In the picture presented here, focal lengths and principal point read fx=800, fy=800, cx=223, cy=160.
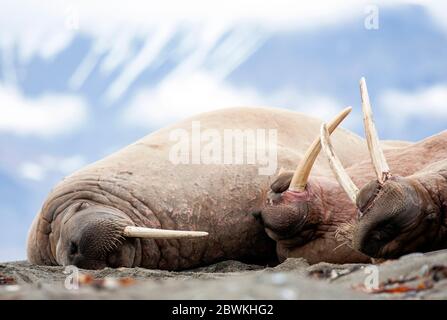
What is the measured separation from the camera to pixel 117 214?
22.8 feet

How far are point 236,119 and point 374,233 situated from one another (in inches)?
141

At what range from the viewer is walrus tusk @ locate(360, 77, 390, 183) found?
17.8 ft

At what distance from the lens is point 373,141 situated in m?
5.75

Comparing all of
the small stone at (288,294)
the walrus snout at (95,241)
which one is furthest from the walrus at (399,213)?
the small stone at (288,294)

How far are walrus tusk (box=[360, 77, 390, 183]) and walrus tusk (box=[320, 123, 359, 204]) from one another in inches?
9.6

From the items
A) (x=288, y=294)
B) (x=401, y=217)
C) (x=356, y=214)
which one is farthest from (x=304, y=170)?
(x=288, y=294)

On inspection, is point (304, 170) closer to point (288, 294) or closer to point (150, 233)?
point (150, 233)

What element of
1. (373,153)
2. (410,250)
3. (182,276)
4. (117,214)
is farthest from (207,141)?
(410,250)

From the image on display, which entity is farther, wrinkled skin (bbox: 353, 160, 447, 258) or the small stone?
wrinkled skin (bbox: 353, 160, 447, 258)

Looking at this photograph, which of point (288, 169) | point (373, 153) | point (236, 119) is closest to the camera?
point (373, 153)

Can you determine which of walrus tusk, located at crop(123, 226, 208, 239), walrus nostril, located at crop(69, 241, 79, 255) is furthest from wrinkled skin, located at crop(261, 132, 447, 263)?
walrus nostril, located at crop(69, 241, 79, 255)

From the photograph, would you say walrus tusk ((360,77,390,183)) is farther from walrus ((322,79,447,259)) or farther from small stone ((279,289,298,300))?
small stone ((279,289,298,300))

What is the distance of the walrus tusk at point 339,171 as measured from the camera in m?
5.69
